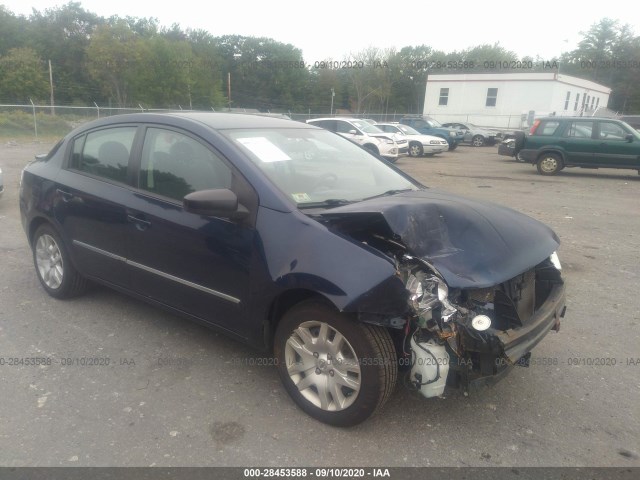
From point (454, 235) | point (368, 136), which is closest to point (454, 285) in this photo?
point (454, 235)

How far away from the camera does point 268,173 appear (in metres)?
3.12

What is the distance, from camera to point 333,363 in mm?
2779

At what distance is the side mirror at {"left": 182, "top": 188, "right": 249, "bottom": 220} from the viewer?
2.90 m

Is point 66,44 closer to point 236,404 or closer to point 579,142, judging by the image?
point 579,142

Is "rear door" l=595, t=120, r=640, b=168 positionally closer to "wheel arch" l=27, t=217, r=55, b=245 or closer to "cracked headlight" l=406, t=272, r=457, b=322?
"cracked headlight" l=406, t=272, r=457, b=322

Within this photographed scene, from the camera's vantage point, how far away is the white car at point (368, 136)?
58.9 ft

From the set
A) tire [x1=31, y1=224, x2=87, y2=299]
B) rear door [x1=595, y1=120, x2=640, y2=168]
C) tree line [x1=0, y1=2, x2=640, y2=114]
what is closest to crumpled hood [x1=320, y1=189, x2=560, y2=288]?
tire [x1=31, y1=224, x2=87, y2=299]

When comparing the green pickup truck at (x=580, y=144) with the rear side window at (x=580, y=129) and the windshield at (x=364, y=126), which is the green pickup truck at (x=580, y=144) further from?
the windshield at (x=364, y=126)

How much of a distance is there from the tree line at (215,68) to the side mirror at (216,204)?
141 feet

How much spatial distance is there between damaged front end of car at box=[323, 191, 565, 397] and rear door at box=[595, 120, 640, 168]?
12982mm

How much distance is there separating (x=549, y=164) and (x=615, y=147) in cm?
178

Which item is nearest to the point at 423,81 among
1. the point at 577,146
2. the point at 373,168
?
the point at 577,146

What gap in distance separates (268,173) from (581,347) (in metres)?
2.73

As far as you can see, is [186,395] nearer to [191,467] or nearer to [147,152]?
[191,467]
